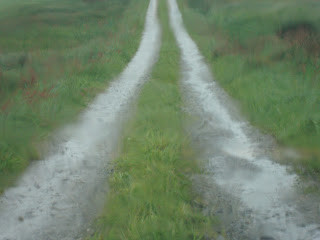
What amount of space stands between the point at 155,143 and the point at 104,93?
4.12m

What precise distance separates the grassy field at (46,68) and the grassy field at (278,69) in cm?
434

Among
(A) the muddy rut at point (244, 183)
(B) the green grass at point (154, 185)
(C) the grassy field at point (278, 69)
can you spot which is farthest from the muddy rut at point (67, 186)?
(C) the grassy field at point (278, 69)

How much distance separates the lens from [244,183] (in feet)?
17.0

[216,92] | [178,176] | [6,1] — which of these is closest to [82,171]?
[178,176]

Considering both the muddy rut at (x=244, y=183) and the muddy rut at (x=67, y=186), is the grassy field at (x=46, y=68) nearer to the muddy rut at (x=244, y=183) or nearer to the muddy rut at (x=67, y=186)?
the muddy rut at (x=67, y=186)

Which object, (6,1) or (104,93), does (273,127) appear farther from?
(6,1)

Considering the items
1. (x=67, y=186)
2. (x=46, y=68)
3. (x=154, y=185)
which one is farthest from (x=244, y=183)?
(x=46, y=68)

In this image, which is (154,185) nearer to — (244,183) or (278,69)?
(244,183)

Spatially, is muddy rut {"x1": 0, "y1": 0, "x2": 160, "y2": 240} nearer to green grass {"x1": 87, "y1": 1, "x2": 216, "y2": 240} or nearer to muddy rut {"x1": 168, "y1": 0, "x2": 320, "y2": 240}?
green grass {"x1": 87, "y1": 1, "x2": 216, "y2": 240}

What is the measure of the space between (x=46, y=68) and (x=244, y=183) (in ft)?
26.3

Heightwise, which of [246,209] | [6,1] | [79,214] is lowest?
[246,209]

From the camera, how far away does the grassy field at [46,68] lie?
6.10 meters

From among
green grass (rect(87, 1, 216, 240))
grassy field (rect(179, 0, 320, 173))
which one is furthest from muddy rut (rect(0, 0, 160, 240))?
grassy field (rect(179, 0, 320, 173))

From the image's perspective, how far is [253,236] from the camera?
400 cm
